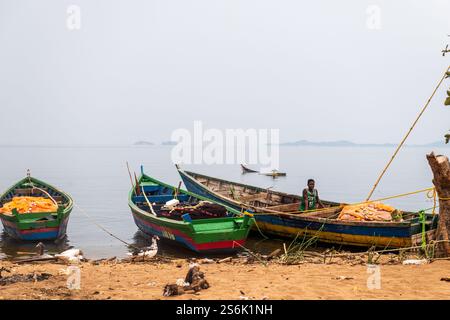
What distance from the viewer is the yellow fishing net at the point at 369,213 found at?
46.2 ft

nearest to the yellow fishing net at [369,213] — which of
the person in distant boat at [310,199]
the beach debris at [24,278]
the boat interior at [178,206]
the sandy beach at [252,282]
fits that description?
the person in distant boat at [310,199]

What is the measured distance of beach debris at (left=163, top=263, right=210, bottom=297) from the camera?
705 cm

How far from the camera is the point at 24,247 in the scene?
16.6 metres

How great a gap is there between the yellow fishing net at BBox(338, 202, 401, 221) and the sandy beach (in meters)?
4.17

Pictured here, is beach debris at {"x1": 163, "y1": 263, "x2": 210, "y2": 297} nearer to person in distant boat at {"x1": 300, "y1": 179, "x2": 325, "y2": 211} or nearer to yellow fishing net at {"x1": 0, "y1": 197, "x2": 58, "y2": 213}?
person in distant boat at {"x1": 300, "y1": 179, "x2": 325, "y2": 211}

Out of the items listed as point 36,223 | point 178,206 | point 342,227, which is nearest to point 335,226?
point 342,227

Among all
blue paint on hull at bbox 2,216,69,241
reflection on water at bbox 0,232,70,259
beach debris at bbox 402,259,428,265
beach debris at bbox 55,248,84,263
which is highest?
beach debris at bbox 402,259,428,265

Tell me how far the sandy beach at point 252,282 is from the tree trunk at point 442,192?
24.4 inches

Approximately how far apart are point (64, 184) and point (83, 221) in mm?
29251

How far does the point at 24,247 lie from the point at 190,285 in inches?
450

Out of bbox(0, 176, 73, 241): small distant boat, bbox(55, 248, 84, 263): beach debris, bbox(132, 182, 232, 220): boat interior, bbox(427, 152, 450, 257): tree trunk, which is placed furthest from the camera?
bbox(0, 176, 73, 241): small distant boat

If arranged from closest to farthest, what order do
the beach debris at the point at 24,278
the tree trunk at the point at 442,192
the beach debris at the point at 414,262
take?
1. the beach debris at the point at 24,278
2. the beach debris at the point at 414,262
3. the tree trunk at the point at 442,192

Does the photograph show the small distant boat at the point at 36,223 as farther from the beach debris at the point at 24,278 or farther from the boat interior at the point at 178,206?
the beach debris at the point at 24,278

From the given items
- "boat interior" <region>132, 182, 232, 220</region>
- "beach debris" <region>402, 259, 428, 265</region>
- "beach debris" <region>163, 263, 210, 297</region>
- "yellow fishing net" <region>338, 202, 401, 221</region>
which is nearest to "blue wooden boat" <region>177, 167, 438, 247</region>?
"yellow fishing net" <region>338, 202, 401, 221</region>
